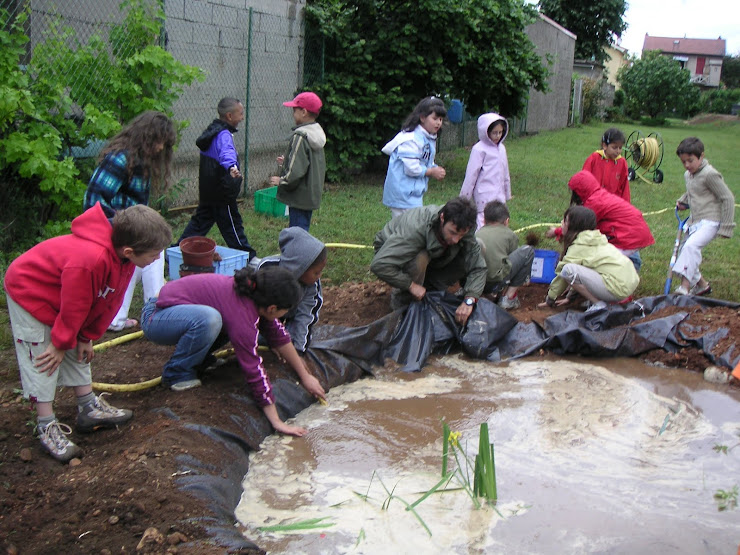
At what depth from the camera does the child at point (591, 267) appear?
603 cm

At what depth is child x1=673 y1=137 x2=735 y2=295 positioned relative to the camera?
6516 mm

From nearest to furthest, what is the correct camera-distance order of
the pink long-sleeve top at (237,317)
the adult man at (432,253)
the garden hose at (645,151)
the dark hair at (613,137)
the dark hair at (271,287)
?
the dark hair at (271,287) → the pink long-sleeve top at (237,317) → the adult man at (432,253) → the dark hair at (613,137) → the garden hose at (645,151)

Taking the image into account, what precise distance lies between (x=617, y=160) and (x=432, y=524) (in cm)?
529

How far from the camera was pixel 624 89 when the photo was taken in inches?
1747

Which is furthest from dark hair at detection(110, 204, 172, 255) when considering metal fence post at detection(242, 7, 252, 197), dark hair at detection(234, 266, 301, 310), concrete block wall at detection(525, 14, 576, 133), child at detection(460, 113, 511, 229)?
concrete block wall at detection(525, 14, 576, 133)

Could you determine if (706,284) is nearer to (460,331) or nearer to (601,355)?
(601,355)

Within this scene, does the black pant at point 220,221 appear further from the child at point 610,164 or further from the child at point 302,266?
the child at point 610,164

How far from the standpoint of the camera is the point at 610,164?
7410 millimetres

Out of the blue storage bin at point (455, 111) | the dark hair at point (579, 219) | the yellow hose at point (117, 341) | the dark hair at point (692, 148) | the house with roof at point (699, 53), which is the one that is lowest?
the yellow hose at point (117, 341)

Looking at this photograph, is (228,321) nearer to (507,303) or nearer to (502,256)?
(502,256)

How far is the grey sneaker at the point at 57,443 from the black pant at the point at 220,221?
3.31 meters

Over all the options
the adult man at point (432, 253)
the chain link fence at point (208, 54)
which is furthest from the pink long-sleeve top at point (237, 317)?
the chain link fence at point (208, 54)

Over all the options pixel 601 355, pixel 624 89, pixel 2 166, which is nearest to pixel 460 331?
pixel 601 355

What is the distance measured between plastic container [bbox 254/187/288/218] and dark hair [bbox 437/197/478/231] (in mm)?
4202
